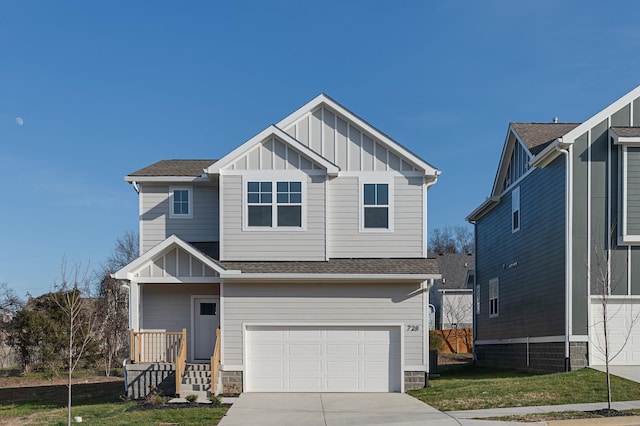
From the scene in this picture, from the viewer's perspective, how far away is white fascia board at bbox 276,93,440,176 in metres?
18.8

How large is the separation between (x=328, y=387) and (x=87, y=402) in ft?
21.8

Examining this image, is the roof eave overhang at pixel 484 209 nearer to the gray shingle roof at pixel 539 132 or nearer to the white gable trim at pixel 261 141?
the gray shingle roof at pixel 539 132

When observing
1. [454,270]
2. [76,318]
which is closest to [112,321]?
[76,318]

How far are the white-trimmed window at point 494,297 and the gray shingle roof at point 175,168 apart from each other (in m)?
12.9

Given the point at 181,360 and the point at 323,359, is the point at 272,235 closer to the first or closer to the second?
the point at 323,359

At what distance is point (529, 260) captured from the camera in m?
22.7

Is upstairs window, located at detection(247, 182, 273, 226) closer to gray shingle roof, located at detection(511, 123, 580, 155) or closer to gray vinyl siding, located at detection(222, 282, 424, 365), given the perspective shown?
gray vinyl siding, located at detection(222, 282, 424, 365)

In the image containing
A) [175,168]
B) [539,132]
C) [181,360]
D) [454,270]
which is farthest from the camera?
[454,270]

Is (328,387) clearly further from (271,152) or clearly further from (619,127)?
(619,127)

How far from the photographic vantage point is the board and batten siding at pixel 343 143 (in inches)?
752

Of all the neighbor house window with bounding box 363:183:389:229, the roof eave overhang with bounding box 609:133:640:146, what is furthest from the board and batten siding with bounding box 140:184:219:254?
the roof eave overhang with bounding box 609:133:640:146

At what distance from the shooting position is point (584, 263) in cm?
Result: 1853

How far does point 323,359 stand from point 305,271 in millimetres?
2490

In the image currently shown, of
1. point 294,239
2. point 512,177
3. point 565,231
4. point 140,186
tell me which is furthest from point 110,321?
point 565,231
